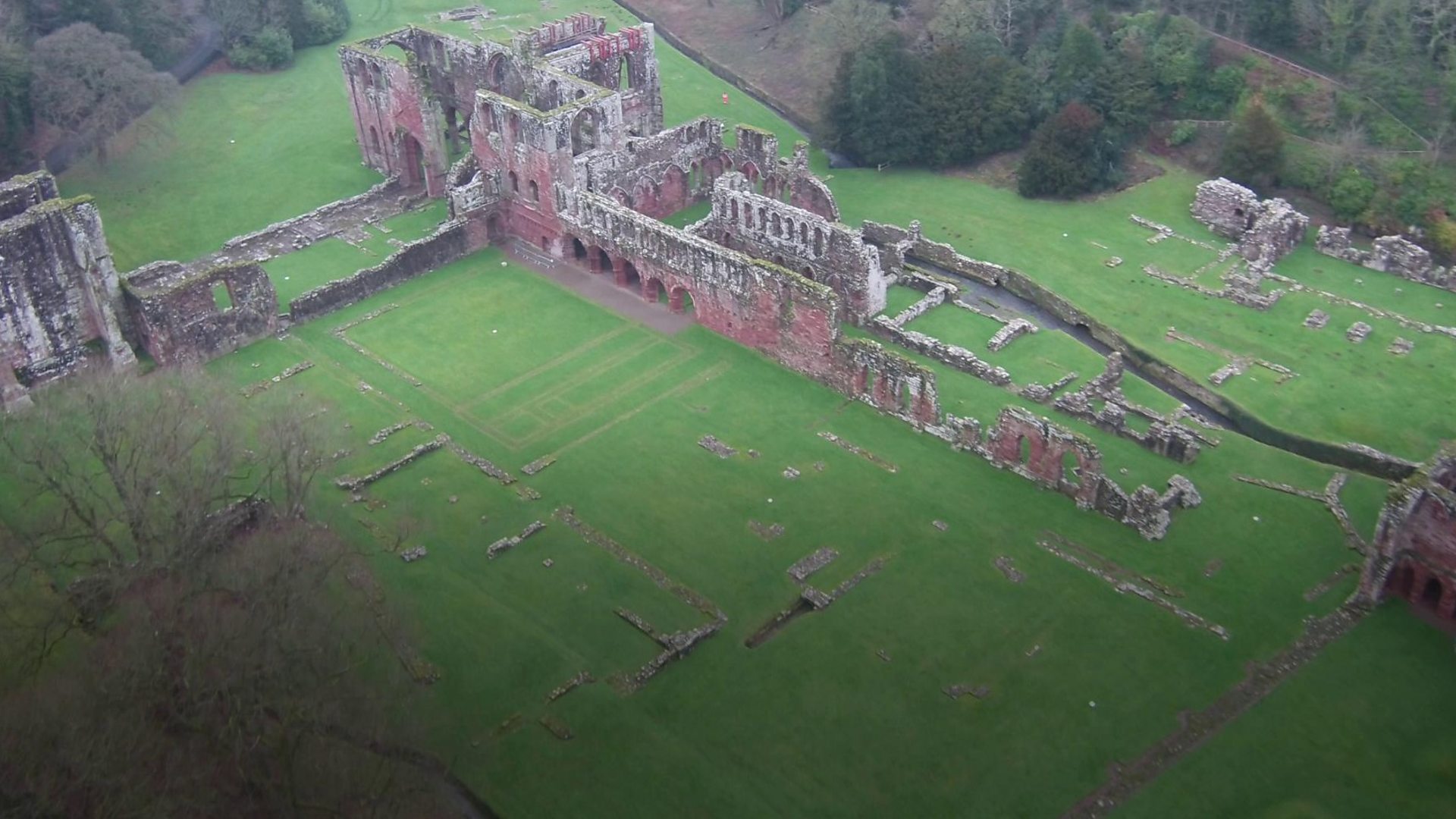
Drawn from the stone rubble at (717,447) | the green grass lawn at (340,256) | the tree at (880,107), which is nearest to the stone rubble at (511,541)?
the stone rubble at (717,447)

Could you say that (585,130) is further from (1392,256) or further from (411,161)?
(1392,256)

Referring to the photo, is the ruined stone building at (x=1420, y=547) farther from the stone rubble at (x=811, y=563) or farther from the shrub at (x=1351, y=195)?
the shrub at (x=1351, y=195)

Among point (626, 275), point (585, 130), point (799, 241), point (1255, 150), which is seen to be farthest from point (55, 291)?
point (1255, 150)

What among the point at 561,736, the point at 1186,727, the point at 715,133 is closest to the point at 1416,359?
the point at 1186,727

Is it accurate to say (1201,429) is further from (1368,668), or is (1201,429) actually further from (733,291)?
(733,291)

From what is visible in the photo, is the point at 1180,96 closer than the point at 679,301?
No

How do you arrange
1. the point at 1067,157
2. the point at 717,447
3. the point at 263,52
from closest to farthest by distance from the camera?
the point at 717,447 < the point at 1067,157 < the point at 263,52

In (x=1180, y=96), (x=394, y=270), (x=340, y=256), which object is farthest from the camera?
(x=1180, y=96)

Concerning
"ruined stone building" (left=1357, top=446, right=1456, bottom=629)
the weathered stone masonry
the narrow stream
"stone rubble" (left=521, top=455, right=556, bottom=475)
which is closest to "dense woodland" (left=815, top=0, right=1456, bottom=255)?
the weathered stone masonry
